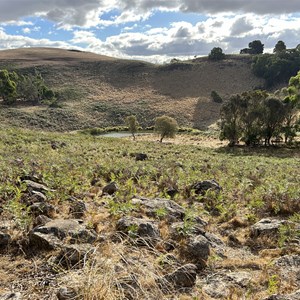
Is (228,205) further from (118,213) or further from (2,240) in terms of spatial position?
(2,240)

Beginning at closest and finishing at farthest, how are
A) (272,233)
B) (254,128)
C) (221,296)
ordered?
(221,296)
(272,233)
(254,128)

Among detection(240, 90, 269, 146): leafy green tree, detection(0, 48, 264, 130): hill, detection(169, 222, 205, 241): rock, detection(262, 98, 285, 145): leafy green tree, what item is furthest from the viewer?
detection(0, 48, 264, 130): hill

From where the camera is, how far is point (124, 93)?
10369 centimetres

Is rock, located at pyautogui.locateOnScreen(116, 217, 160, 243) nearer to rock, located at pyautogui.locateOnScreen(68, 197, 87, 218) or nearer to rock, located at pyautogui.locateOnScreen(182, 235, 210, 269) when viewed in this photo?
rock, located at pyautogui.locateOnScreen(182, 235, 210, 269)

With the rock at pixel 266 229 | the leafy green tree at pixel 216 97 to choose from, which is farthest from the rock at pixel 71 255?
the leafy green tree at pixel 216 97

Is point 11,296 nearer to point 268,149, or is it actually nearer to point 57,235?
point 57,235

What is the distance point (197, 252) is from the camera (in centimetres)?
591

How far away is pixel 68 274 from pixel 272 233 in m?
4.82

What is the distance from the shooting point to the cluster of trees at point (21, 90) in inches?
3194

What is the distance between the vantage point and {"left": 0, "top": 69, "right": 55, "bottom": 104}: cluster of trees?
3194 inches

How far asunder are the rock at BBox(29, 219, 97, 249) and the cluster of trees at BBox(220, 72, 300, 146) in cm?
4242

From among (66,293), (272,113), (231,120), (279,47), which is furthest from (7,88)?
(279,47)

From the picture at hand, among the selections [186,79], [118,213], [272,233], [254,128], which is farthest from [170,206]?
[186,79]

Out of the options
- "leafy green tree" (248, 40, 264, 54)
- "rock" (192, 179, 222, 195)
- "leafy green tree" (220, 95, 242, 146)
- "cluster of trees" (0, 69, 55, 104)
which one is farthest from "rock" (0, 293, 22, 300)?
"leafy green tree" (248, 40, 264, 54)
